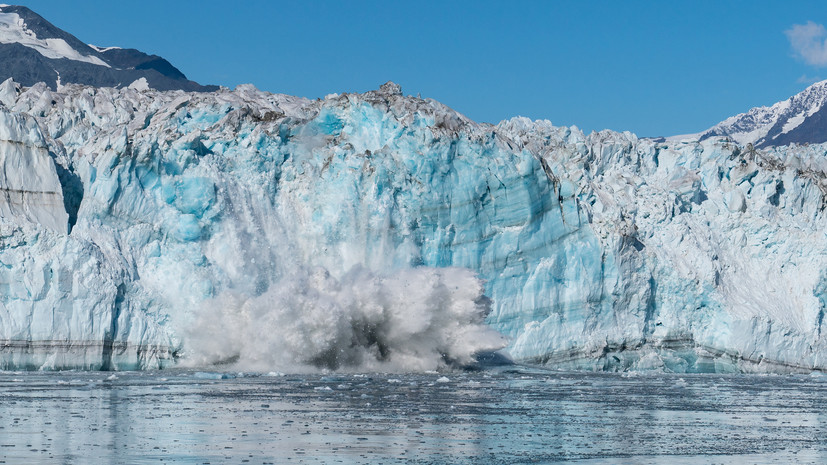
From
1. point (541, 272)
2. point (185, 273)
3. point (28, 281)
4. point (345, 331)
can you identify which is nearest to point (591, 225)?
point (541, 272)

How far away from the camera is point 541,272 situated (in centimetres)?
3175

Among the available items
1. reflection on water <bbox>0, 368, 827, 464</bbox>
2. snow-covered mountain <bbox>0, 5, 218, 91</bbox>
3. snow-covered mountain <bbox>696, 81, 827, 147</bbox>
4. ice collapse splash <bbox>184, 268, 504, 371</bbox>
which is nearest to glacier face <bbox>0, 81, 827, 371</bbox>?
ice collapse splash <bbox>184, 268, 504, 371</bbox>

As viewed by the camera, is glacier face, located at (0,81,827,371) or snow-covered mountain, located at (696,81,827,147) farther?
snow-covered mountain, located at (696,81,827,147)

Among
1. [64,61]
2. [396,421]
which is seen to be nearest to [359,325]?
[396,421]

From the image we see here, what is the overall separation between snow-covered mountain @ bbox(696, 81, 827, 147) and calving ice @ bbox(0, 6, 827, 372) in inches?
2808

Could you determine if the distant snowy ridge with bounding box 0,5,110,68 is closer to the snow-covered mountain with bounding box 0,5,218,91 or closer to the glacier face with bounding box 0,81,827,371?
the snow-covered mountain with bounding box 0,5,218,91

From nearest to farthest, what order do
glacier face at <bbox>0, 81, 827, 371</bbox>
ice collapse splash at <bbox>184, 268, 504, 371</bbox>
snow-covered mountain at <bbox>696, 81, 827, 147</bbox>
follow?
1. ice collapse splash at <bbox>184, 268, 504, 371</bbox>
2. glacier face at <bbox>0, 81, 827, 371</bbox>
3. snow-covered mountain at <bbox>696, 81, 827, 147</bbox>

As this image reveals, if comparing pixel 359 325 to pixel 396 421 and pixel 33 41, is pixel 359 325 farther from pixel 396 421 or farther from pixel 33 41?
pixel 33 41

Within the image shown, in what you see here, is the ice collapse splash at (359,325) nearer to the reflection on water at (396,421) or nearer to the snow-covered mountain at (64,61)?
the reflection on water at (396,421)

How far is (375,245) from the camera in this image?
104 ft

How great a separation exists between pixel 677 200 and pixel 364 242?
10330 millimetres

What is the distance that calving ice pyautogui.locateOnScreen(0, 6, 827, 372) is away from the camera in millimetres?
28109

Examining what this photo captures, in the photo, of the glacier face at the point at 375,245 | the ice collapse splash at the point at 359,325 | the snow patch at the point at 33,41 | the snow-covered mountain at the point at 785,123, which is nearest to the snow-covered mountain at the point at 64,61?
the snow patch at the point at 33,41

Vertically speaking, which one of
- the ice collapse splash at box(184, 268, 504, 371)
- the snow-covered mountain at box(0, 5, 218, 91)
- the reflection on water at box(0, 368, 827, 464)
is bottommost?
the reflection on water at box(0, 368, 827, 464)
